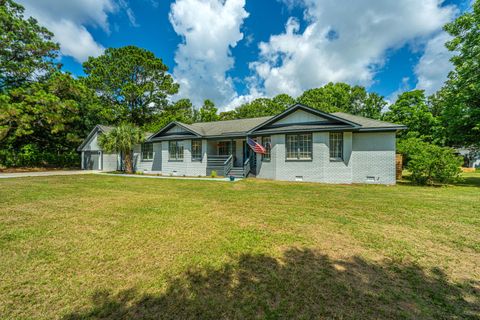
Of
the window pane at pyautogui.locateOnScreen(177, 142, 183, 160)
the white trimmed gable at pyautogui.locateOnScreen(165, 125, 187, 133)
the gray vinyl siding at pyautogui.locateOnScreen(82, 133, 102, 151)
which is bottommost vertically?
the window pane at pyautogui.locateOnScreen(177, 142, 183, 160)

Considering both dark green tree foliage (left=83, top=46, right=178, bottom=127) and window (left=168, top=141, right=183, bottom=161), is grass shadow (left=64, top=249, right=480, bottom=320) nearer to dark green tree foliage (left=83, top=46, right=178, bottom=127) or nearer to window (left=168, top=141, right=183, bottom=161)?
window (left=168, top=141, right=183, bottom=161)

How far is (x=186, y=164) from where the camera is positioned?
18266mm

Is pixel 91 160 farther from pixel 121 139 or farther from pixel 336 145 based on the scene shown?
pixel 336 145

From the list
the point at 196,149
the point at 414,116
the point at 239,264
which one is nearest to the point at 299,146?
the point at 196,149

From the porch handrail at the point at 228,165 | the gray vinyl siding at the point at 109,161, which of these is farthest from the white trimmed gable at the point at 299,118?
the gray vinyl siding at the point at 109,161

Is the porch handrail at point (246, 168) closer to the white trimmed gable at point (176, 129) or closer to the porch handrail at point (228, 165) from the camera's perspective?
the porch handrail at point (228, 165)

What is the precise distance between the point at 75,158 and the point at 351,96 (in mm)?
48654

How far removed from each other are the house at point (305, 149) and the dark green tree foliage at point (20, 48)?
69.0ft

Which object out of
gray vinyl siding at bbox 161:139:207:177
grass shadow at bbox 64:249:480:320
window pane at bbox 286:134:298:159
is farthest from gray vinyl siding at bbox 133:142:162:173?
grass shadow at bbox 64:249:480:320

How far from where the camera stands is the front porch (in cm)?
1641

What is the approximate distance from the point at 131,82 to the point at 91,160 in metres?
14.4

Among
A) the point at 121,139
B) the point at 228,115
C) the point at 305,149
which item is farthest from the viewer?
the point at 228,115

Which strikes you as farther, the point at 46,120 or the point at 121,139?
the point at 46,120

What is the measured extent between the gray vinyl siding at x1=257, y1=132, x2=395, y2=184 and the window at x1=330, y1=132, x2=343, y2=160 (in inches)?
10.7
